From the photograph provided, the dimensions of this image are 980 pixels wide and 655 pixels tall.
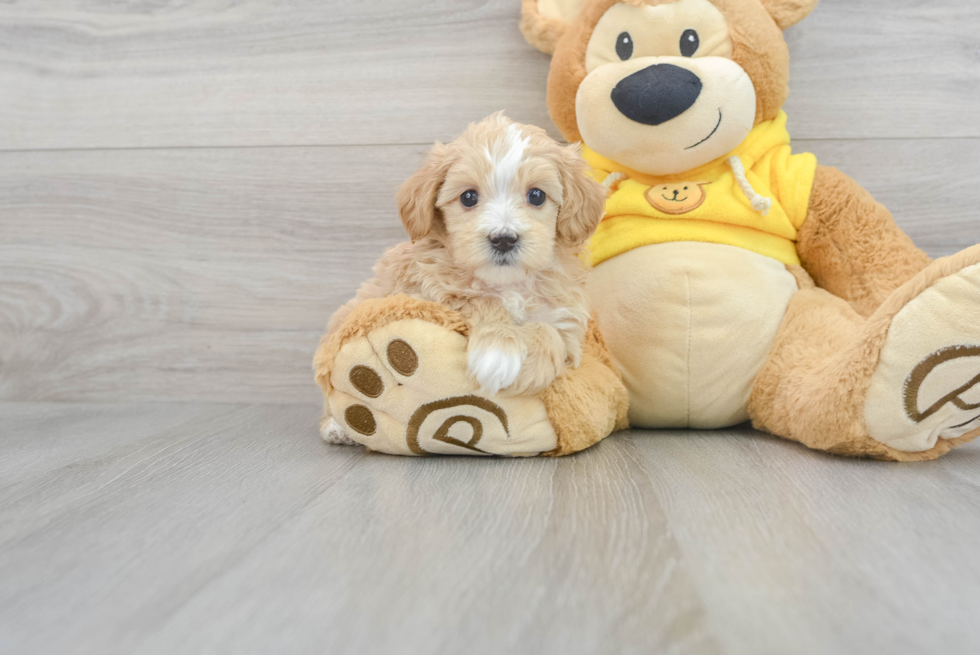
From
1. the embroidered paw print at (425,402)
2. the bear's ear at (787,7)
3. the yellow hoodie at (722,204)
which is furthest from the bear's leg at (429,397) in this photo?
the bear's ear at (787,7)

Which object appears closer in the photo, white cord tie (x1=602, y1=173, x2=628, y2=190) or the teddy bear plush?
the teddy bear plush

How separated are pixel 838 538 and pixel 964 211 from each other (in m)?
0.86

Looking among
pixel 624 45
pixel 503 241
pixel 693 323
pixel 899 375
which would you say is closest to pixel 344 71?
pixel 624 45

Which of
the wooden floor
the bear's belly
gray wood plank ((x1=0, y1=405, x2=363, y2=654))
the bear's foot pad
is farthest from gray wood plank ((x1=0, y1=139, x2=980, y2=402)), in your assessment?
the bear's foot pad

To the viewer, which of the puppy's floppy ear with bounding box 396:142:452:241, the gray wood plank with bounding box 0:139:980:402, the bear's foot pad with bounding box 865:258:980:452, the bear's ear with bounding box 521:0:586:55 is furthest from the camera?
the gray wood plank with bounding box 0:139:980:402

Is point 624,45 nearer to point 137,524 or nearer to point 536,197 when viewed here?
point 536,197

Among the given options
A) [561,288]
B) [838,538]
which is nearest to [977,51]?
[561,288]

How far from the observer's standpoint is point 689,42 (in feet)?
3.25

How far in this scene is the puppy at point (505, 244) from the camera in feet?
2.75

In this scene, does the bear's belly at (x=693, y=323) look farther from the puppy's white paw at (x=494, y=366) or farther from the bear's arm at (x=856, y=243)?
the puppy's white paw at (x=494, y=366)

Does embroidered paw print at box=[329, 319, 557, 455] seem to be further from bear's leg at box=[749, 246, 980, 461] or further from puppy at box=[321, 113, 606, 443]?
bear's leg at box=[749, 246, 980, 461]

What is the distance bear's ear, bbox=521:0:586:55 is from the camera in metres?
1.12

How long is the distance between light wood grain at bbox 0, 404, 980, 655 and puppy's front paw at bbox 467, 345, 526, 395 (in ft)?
0.38

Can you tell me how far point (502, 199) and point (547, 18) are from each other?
452mm
